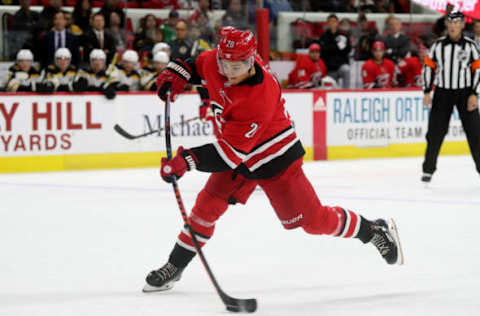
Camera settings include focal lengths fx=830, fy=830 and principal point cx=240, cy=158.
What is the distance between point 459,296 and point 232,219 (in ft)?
7.35

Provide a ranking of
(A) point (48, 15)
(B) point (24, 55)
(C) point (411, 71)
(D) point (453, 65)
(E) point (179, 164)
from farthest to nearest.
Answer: (C) point (411, 71)
(A) point (48, 15)
(B) point (24, 55)
(D) point (453, 65)
(E) point (179, 164)

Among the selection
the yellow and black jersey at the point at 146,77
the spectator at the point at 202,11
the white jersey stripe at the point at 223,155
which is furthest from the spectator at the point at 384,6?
the white jersey stripe at the point at 223,155

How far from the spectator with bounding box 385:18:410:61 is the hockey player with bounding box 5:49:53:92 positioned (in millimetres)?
4872

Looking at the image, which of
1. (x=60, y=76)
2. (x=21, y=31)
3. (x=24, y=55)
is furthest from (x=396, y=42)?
(x=24, y=55)

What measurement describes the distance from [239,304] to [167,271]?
46cm

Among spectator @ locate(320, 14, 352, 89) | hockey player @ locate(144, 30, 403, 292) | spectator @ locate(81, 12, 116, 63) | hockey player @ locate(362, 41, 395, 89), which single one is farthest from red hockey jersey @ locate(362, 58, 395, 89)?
hockey player @ locate(144, 30, 403, 292)

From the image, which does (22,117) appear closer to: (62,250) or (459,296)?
(62,250)

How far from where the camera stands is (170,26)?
10.2 metres

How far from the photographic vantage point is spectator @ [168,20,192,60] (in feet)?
32.1

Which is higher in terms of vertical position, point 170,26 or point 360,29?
point 170,26

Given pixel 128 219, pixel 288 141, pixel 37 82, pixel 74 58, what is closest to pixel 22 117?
pixel 37 82

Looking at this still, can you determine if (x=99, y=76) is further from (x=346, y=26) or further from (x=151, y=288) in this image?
(x=151, y=288)

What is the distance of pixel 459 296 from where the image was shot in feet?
10.8

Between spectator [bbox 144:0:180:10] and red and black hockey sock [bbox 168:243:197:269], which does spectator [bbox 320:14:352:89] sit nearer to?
spectator [bbox 144:0:180:10]
